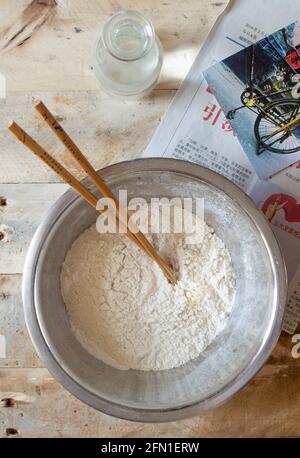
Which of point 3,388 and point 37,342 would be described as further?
point 3,388

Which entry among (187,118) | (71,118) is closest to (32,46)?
(71,118)

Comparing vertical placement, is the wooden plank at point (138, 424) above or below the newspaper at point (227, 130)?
below

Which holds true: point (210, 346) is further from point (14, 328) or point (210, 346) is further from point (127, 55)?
point (127, 55)

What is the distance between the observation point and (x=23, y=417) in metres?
0.78

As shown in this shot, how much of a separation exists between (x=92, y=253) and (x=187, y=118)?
22 centimetres

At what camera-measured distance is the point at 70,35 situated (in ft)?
2.62

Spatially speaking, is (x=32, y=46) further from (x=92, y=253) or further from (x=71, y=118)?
(x=92, y=253)

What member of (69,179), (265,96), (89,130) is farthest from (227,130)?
(69,179)

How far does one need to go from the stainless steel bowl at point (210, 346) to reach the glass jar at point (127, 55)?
15 cm

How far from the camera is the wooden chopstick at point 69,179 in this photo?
1.64 ft

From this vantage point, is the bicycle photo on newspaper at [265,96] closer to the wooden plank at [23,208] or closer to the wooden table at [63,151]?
the wooden table at [63,151]

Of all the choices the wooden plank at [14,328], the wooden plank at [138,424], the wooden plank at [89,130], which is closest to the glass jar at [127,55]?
the wooden plank at [89,130]

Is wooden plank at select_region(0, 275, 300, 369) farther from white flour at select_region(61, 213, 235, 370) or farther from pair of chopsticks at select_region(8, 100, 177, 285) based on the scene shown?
pair of chopsticks at select_region(8, 100, 177, 285)

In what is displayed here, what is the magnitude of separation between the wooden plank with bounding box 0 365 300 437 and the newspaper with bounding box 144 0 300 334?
147 millimetres
